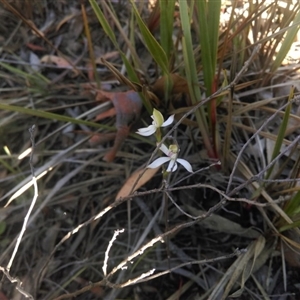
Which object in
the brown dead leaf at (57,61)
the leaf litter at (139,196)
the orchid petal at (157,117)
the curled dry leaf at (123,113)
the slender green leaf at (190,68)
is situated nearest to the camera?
the orchid petal at (157,117)

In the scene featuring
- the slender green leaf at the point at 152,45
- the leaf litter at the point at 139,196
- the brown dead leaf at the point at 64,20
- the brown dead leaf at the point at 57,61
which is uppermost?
the slender green leaf at the point at 152,45

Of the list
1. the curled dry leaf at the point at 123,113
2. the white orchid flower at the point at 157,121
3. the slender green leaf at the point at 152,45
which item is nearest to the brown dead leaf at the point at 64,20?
the curled dry leaf at the point at 123,113

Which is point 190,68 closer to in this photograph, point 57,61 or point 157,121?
point 157,121

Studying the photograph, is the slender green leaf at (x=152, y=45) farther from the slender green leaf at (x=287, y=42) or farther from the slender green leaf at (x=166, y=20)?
the slender green leaf at (x=287, y=42)

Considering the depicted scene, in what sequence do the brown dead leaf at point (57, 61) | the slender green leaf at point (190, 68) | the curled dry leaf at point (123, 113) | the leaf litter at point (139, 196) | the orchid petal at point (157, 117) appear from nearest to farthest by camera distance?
the orchid petal at point (157, 117) < the slender green leaf at point (190, 68) < the leaf litter at point (139, 196) < the curled dry leaf at point (123, 113) < the brown dead leaf at point (57, 61)

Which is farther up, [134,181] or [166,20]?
[166,20]

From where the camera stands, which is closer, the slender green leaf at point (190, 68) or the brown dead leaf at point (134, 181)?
the slender green leaf at point (190, 68)

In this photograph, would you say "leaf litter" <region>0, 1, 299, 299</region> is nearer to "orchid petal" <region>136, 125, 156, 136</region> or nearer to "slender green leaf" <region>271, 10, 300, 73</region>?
"slender green leaf" <region>271, 10, 300, 73</region>

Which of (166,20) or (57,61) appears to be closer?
(166,20)

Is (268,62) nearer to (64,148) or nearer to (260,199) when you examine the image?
(260,199)

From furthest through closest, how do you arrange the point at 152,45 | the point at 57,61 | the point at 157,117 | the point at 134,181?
the point at 57,61
the point at 134,181
the point at 152,45
the point at 157,117

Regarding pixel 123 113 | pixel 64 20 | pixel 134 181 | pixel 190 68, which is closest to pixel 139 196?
pixel 134 181

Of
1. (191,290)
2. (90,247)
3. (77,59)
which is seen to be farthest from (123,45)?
(191,290)
